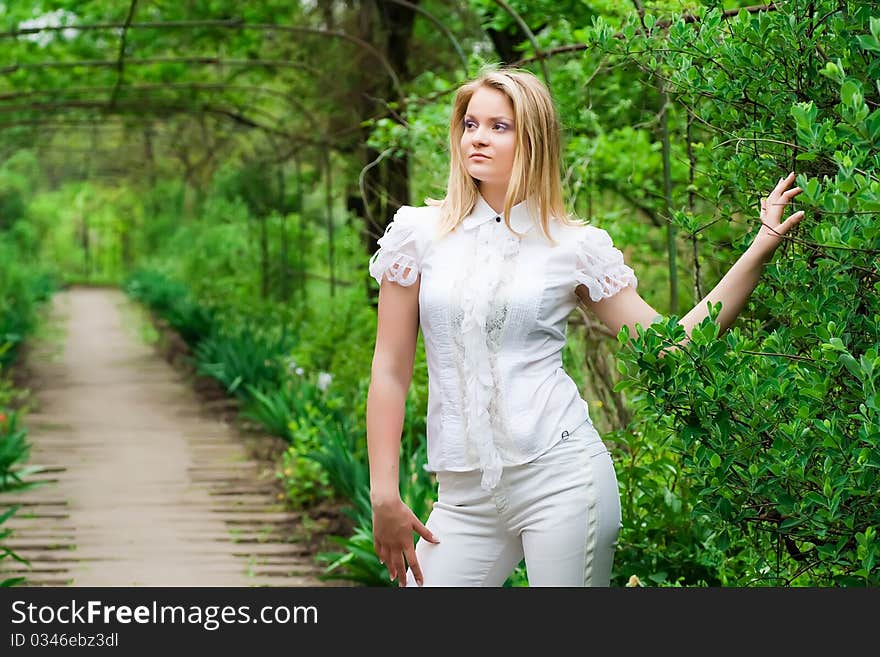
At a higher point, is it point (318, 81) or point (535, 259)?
point (318, 81)

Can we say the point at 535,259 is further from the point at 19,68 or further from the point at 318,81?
the point at 19,68

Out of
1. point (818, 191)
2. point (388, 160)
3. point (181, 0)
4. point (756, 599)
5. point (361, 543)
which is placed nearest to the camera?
point (818, 191)

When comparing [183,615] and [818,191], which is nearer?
[818,191]

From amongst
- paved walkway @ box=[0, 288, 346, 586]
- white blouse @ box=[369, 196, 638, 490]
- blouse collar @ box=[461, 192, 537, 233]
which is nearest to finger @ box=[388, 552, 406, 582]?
white blouse @ box=[369, 196, 638, 490]

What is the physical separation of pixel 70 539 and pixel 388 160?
3073 millimetres

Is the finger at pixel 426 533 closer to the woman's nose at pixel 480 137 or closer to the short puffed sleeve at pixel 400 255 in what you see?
the short puffed sleeve at pixel 400 255

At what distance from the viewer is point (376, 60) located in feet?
25.6

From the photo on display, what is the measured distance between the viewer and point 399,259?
7.03ft

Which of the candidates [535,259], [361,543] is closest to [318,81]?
[361,543]

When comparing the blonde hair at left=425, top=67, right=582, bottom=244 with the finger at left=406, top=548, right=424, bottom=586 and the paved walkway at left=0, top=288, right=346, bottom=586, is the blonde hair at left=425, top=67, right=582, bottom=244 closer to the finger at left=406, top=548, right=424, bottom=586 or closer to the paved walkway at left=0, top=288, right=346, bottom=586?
the finger at left=406, top=548, right=424, bottom=586

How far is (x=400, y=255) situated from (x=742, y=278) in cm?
58

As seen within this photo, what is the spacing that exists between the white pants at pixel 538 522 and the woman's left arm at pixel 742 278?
0.22m

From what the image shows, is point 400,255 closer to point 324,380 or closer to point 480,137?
point 480,137

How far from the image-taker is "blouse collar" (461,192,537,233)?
7.03 ft
